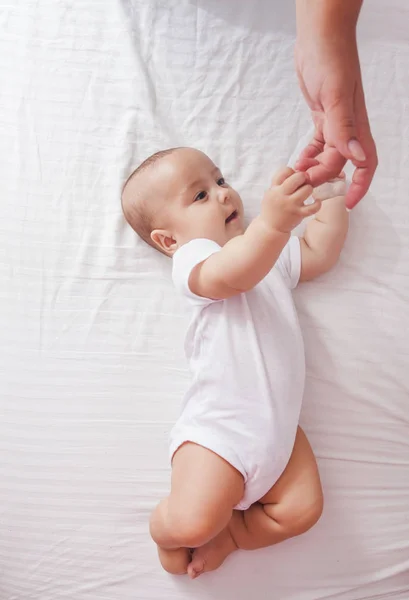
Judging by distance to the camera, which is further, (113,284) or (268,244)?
(113,284)

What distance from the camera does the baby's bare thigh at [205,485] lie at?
980 millimetres

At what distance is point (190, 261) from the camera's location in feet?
3.41

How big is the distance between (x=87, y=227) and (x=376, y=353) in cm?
58

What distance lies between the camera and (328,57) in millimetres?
777

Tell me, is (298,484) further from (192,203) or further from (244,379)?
(192,203)

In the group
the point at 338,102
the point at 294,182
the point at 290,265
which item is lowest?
the point at 290,265

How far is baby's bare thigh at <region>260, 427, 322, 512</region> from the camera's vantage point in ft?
3.39

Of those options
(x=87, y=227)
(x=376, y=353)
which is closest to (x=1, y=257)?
(x=87, y=227)

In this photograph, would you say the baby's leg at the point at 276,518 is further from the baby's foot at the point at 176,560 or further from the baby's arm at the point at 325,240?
the baby's arm at the point at 325,240

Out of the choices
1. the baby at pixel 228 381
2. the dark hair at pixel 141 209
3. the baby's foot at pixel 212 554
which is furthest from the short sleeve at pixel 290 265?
the baby's foot at pixel 212 554

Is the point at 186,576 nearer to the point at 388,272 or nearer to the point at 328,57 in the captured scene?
the point at 388,272

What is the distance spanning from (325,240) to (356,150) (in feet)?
1.33

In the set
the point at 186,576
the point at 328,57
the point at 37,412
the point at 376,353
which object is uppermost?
the point at 328,57

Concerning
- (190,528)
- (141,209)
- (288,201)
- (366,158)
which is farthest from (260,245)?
(190,528)
